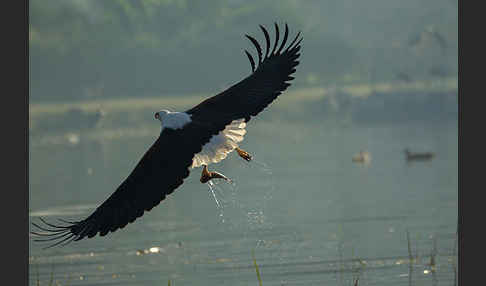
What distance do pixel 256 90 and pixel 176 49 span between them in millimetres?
36618

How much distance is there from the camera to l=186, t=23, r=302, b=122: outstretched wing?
825 centimetres

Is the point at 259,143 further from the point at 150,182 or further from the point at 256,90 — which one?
the point at 150,182

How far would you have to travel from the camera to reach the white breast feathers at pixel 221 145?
796 cm

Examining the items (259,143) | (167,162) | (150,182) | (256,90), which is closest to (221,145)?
(167,162)

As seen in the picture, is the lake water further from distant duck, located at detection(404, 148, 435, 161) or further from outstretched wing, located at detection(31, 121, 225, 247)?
outstretched wing, located at detection(31, 121, 225, 247)

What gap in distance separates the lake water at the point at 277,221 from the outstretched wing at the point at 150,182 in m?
1.68

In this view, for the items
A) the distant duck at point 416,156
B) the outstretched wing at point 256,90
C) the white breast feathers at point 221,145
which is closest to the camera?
the white breast feathers at point 221,145

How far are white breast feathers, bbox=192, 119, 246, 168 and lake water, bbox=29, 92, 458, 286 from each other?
4.44ft

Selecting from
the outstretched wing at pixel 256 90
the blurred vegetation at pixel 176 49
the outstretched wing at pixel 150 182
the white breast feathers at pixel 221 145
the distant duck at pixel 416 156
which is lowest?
the outstretched wing at pixel 150 182

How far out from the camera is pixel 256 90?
8.66m

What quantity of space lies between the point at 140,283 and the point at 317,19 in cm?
4786

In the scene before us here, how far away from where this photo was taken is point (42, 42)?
43.1 meters

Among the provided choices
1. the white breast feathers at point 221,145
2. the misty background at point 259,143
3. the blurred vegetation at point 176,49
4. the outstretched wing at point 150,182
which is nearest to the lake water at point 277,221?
the misty background at point 259,143

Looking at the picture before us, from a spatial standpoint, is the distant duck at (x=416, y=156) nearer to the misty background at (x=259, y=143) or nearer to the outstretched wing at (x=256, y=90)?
the misty background at (x=259, y=143)
